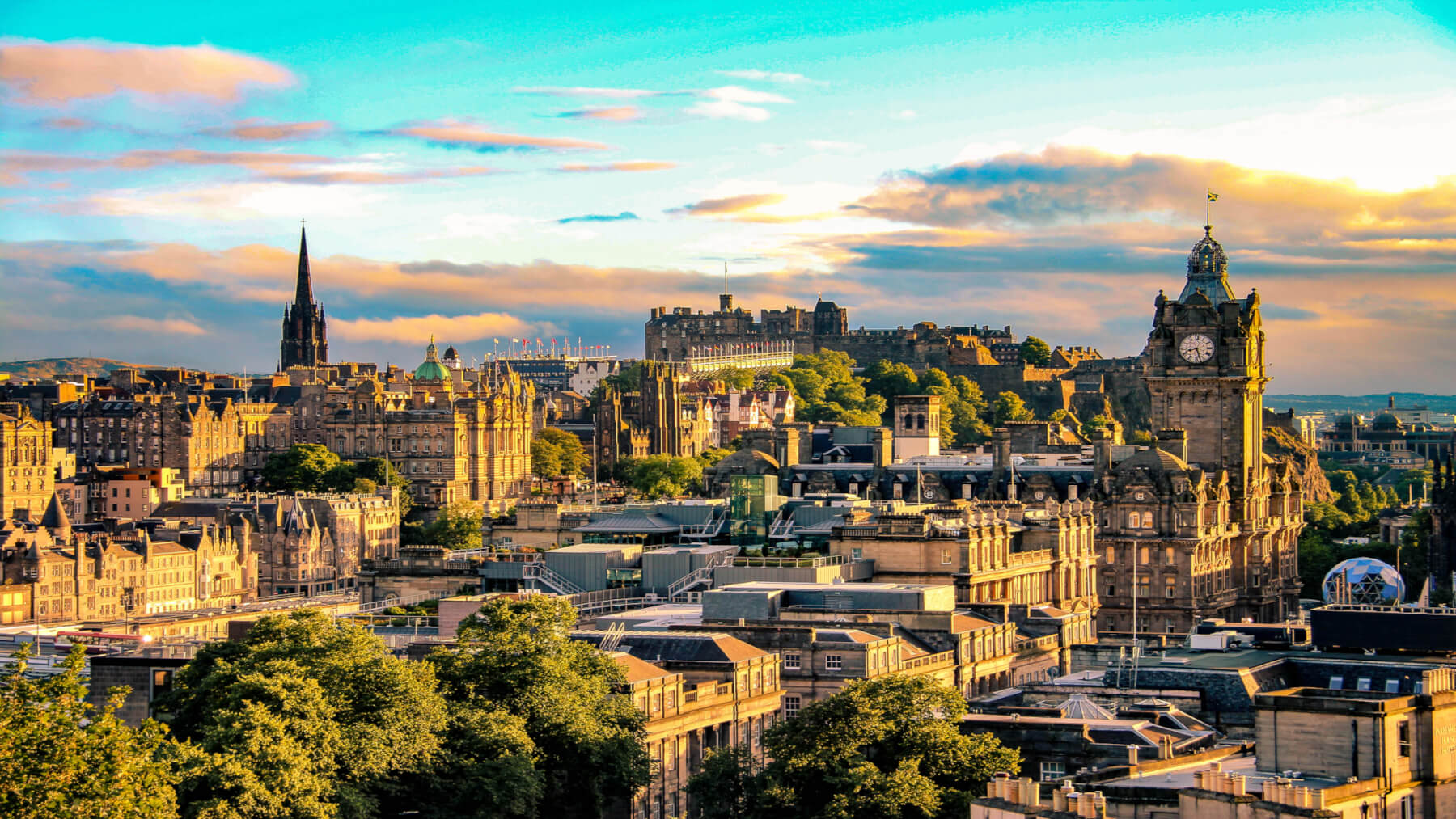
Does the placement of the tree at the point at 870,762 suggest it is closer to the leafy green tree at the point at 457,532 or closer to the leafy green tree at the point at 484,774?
the leafy green tree at the point at 484,774

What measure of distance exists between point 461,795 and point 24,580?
9794 cm

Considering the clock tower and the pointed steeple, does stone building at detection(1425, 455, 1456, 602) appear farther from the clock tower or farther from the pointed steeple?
the pointed steeple

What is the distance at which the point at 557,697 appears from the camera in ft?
248

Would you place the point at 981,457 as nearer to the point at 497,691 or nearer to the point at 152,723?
the point at 497,691

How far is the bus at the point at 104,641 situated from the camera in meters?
93.6

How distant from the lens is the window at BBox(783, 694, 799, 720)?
3487 inches

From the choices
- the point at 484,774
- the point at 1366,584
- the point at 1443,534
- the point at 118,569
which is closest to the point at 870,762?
the point at 484,774

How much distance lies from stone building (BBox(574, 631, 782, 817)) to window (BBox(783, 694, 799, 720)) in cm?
50

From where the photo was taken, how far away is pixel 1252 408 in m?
156

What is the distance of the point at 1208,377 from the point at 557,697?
86706mm

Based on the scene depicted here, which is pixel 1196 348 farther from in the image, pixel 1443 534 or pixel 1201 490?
pixel 1443 534

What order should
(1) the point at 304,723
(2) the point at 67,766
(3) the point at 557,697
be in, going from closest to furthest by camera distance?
1. (2) the point at 67,766
2. (1) the point at 304,723
3. (3) the point at 557,697

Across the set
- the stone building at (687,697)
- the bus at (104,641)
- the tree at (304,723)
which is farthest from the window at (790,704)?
the bus at (104,641)

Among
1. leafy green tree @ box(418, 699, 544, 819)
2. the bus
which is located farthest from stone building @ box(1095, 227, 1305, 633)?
leafy green tree @ box(418, 699, 544, 819)
